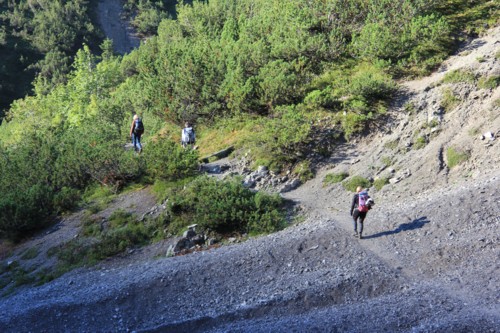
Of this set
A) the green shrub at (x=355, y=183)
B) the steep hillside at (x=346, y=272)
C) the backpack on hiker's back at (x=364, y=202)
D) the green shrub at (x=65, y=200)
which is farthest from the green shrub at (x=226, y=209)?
the green shrub at (x=65, y=200)

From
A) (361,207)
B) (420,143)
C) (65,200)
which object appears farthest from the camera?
(65,200)

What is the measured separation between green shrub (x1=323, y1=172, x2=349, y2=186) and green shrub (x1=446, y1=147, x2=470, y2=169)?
3.58m

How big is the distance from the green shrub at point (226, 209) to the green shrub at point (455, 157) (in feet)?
19.0

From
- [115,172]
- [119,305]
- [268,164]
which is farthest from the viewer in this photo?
[115,172]

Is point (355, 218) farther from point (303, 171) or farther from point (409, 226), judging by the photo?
point (303, 171)

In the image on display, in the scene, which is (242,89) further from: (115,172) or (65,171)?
(65,171)

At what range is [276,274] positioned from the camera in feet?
37.4

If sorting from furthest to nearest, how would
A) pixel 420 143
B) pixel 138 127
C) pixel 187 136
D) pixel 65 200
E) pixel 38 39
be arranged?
1. pixel 38 39
2. pixel 187 136
3. pixel 138 127
4. pixel 65 200
5. pixel 420 143

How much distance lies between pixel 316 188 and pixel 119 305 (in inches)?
338

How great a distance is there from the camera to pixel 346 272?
10797mm

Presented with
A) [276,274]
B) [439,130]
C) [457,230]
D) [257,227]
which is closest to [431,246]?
[457,230]

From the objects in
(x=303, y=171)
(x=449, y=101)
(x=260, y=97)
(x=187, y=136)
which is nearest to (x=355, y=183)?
(x=303, y=171)

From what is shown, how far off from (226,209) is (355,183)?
475 cm

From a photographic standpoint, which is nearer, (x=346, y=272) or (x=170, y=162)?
(x=346, y=272)
